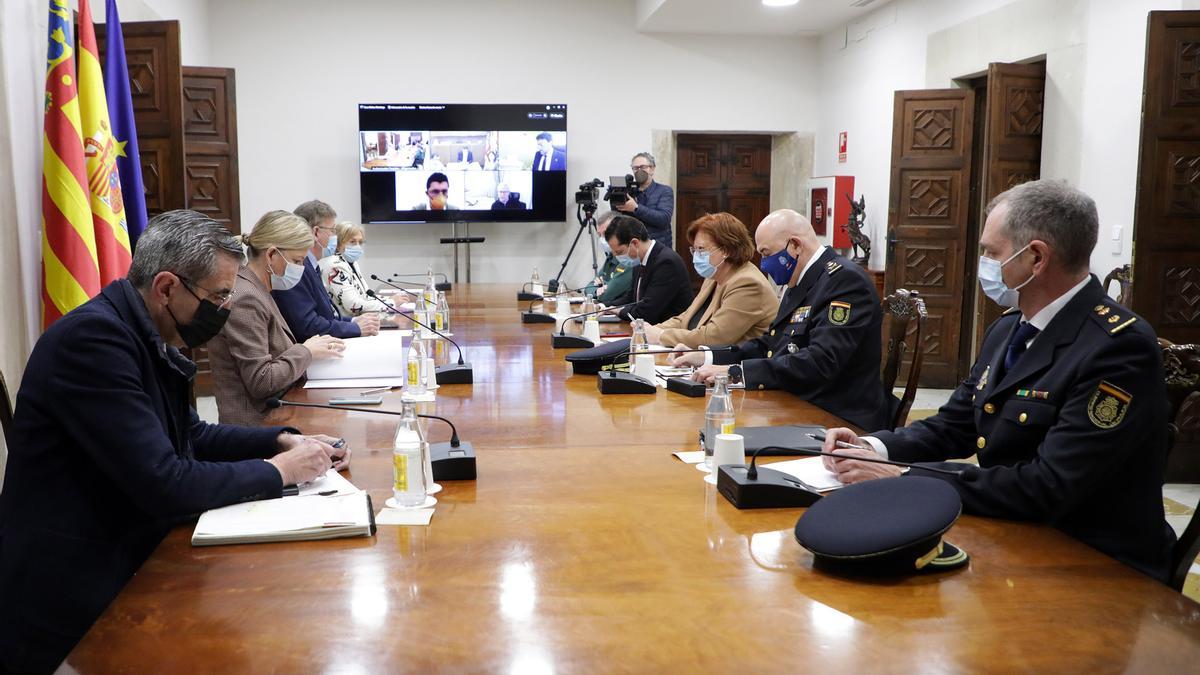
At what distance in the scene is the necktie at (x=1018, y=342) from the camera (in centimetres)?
203

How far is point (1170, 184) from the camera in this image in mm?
4371

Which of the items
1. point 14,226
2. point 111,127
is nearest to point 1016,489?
point 14,226

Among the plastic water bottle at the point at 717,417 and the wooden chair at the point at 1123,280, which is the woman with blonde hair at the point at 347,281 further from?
the plastic water bottle at the point at 717,417

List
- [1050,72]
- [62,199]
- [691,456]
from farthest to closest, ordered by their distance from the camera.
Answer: [1050,72], [62,199], [691,456]

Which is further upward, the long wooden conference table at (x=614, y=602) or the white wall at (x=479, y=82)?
the white wall at (x=479, y=82)

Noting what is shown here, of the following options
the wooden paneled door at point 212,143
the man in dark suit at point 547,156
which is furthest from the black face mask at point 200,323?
the man in dark suit at point 547,156

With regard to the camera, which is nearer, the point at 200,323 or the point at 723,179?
the point at 200,323

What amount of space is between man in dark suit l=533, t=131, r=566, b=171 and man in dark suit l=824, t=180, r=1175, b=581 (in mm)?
7042

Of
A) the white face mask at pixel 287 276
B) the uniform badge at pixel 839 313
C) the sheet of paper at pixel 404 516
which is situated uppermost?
the white face mask at pixel 287 276

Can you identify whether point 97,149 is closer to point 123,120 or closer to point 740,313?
point 123,120

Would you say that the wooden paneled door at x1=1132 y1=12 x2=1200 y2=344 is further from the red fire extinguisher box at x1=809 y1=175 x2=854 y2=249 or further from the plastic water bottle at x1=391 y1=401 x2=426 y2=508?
the plastic water bottle at x1=391 y1=401 x2=426 y2=508

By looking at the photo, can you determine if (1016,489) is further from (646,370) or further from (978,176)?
(978,176)

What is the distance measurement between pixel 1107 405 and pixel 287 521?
1442 mm

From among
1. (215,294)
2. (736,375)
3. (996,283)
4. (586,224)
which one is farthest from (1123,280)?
(586,224)
